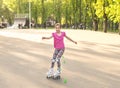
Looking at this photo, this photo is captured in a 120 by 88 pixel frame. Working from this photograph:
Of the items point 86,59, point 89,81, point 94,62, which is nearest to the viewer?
point 89,81

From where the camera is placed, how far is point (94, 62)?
15695 mm

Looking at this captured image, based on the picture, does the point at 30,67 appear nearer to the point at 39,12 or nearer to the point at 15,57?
the point at 15,57

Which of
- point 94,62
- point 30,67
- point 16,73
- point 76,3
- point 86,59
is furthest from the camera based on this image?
point 76,3

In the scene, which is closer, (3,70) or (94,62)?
(3,70)

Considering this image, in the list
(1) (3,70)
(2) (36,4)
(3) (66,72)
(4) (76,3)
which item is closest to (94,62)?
(3) (66,72)

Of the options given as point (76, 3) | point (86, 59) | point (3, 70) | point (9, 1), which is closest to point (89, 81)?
point (3, 70)

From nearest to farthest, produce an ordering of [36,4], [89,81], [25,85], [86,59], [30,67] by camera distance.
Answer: [25,85] → [89,81] → [30,67] → [86,59] → [36,4]

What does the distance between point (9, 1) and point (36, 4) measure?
372 inches

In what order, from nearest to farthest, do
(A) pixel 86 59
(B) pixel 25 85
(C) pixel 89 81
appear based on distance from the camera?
(B) pixel 25 85, (C) pixel 89 81, (A) pixel 86 59

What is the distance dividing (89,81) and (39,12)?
268 feet

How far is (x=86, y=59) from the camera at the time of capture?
16766 mm

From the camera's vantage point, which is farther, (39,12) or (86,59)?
(39,12)

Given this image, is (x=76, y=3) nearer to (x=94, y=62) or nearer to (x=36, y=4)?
(x=36, y=4)

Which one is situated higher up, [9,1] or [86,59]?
[9,1]
